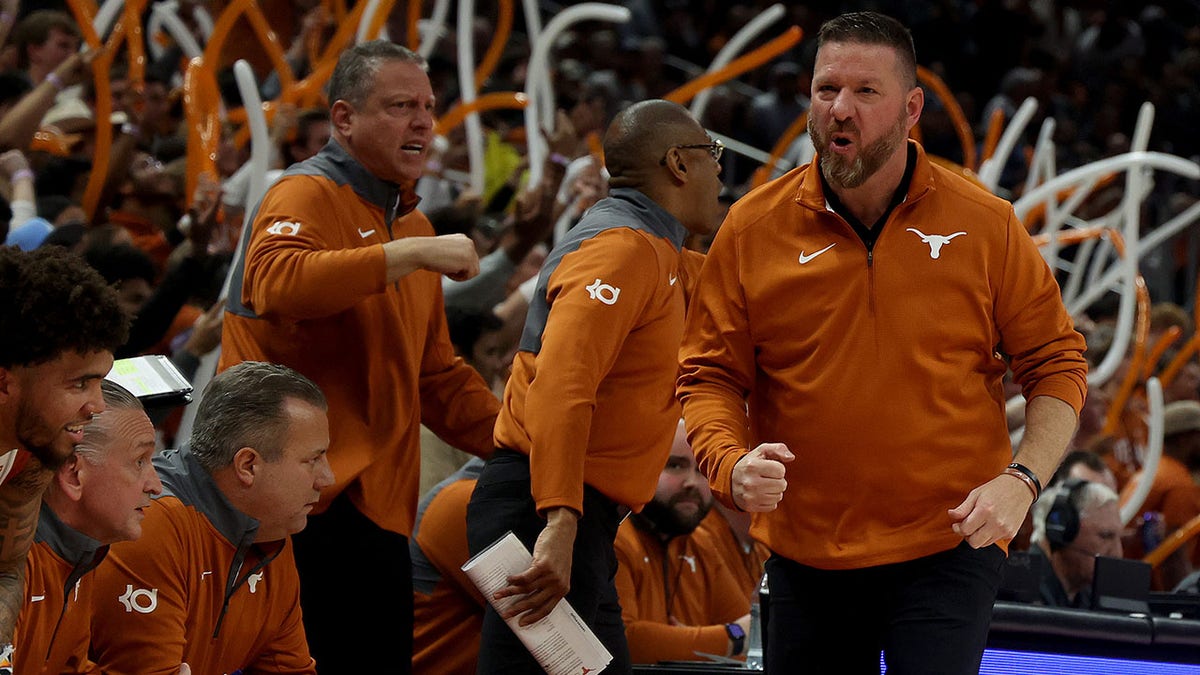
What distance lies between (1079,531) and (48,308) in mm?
4165

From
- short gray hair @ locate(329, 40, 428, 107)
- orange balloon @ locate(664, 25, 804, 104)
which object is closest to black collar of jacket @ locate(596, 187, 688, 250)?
short gray hair @ locate(329, 40, 428, 107)

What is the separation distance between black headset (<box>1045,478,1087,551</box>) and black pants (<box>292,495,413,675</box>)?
109 inches

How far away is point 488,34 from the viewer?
438 inches

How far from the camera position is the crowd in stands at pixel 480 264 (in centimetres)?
438

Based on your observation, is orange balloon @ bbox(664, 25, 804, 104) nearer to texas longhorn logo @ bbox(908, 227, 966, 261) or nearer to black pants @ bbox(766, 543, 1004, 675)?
texas longhorn logo @ bbox(908, 227, 966, 261)

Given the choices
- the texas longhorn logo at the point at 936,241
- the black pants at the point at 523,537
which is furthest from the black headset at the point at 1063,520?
the texas longhorn logo at the point at 936,241

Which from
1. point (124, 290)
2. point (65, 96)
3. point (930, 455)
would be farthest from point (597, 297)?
point (65, 96)

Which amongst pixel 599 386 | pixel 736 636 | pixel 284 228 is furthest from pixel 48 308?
pixel 736 636

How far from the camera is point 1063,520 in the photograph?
18.8 feet

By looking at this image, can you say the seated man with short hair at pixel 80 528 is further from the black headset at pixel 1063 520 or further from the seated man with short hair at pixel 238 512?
the black headset at pixel 1063 520

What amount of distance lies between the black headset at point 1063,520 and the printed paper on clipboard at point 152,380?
3310 millimetres

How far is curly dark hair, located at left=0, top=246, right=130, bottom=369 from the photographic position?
2.49m

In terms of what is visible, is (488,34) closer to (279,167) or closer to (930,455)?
(279,167)

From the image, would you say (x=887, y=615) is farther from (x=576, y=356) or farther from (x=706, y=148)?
(x=706, y=148)
